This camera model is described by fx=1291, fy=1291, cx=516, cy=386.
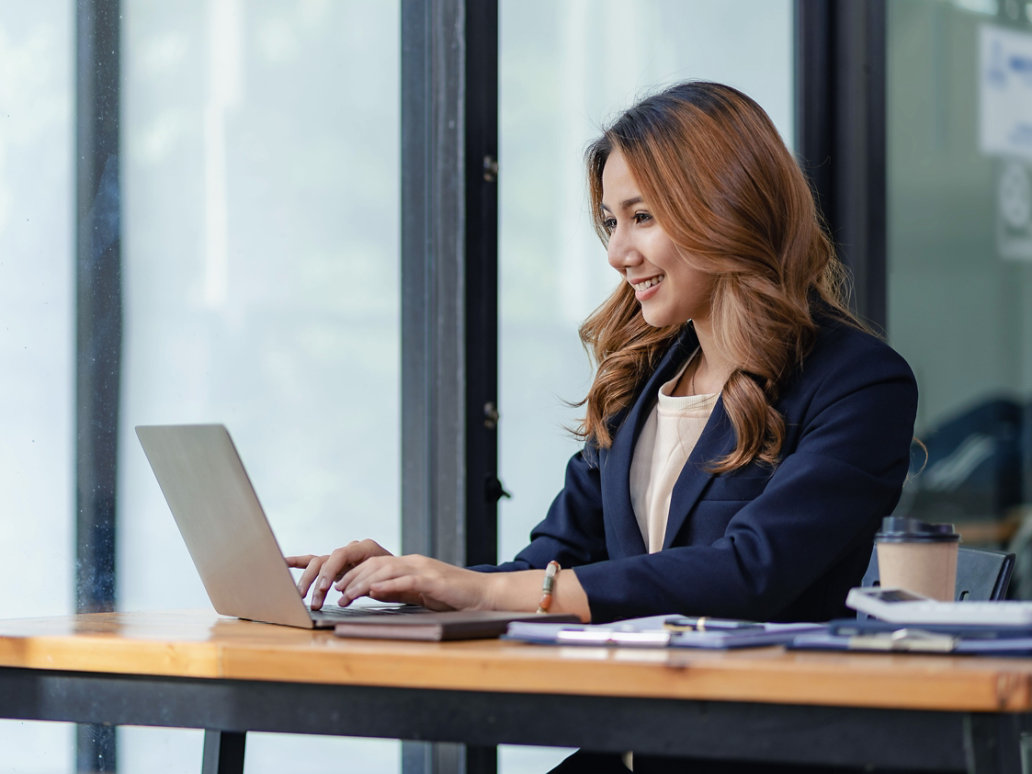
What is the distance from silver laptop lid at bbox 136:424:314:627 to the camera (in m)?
1.37

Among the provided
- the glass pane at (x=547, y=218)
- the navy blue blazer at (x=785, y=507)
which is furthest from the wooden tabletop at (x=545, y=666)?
the glass pane at (x=547, y=218)

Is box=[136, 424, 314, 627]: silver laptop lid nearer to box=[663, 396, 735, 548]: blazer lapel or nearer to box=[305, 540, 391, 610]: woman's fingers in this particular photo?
box=[305, 540, 391, 610]: woman's fingers

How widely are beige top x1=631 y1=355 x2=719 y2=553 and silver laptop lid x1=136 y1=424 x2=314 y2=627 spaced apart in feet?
2.12

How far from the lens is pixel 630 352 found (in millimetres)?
2113

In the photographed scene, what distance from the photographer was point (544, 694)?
1067 mm

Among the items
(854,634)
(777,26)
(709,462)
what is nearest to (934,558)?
(854,634)

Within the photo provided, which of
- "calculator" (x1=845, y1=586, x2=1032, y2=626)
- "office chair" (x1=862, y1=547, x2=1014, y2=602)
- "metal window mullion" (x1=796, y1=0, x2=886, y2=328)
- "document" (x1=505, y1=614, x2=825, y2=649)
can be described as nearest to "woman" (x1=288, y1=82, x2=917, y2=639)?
"office chair" (x1=862, y1=547, x2=1014, y2=602)

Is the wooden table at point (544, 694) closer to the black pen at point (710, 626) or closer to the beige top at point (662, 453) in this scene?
the black pen at point (710, 626)

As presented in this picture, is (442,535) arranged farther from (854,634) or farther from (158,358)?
(854,634)

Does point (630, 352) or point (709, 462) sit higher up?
point (630, 352)

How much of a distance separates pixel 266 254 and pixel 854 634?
155cm

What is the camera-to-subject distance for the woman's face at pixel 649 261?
1912 millimetres

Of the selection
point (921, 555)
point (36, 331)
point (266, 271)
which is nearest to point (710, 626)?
point (921, 555)

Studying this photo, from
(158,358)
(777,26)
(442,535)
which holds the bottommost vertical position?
(442,535)
